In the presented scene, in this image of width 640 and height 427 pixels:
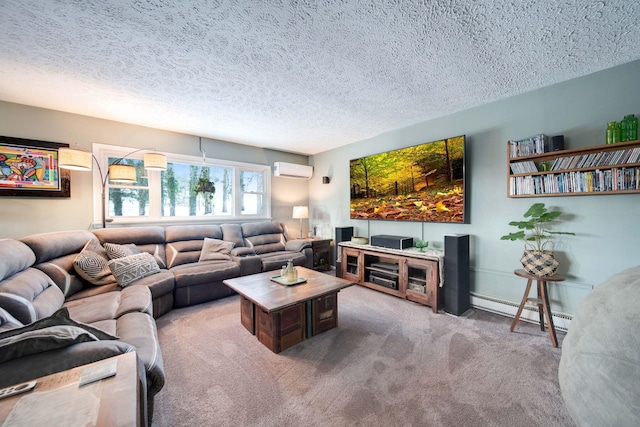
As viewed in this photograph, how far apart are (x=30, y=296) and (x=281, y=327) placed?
1766mm

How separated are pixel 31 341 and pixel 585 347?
199 cm

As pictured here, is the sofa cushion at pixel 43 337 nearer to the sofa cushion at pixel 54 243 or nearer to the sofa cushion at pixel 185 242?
the sofa cushion at pixel 54 243

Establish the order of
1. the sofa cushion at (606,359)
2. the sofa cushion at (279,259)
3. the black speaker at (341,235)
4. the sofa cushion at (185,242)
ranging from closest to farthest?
the sofa cushion at (606,359)
the sofa cushion at (185,242)
the sofa cushion at (279,259)
the black speaker at (341,235)

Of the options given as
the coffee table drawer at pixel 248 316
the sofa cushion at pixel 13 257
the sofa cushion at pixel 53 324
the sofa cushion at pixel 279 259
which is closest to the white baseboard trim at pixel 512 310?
the sofa cushion at pixel 279 259

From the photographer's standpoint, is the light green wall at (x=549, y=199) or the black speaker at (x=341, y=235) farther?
the black speaker at (x=341, y=235)

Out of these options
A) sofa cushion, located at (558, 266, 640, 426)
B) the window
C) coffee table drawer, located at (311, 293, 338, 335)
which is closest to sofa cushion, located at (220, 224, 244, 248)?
the window

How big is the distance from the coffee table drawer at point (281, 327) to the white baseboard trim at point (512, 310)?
2.19m

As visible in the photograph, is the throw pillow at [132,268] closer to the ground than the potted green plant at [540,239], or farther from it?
closer to the ground

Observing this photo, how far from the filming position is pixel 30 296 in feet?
5.49

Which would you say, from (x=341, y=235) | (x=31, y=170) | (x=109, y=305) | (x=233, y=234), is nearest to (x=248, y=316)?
(x=109, y=305)

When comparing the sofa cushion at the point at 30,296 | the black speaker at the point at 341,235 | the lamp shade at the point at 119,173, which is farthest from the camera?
the black speaker at the point at 341,235

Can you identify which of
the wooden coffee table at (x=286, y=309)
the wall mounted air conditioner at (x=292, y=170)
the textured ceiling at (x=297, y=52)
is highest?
the textured ceiling at (x=297, y=52)

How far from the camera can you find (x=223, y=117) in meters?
3.19

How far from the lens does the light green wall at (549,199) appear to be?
2109 mm
